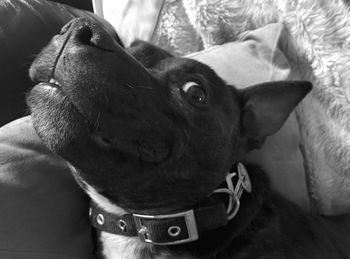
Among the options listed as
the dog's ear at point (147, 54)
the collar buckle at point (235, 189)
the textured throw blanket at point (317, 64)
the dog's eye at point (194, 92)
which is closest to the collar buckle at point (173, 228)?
the collar buckle at point (235, 189)

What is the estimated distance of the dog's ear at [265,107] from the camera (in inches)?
63.5

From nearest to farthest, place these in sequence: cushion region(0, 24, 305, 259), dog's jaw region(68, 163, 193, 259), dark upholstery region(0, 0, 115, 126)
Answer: cushion region(0, 24, 305, 259) < dog's jaw region(68, 163, 193, 259) < dark upholstery region(0, 0, 115, 126)

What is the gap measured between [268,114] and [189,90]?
44 centimetres

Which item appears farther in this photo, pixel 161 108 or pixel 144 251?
pixel 144 251

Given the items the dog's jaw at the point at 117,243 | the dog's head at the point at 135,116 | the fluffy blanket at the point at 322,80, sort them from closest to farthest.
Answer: the dog's head at the point at 135,116 → the dog's jaw at the point at 117,243 → the fluffy blanket at the point at 322,80

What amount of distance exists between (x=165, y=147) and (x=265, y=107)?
1.95 ft

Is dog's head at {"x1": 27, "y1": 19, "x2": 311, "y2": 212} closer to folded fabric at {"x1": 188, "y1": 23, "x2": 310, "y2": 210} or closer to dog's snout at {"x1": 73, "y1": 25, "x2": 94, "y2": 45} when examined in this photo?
dog's snout at {"x1": 73, "y1": 25, "x2": 94, "y2": 45}

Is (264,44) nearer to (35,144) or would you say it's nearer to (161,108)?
(161,108)

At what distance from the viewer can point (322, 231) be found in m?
1.73

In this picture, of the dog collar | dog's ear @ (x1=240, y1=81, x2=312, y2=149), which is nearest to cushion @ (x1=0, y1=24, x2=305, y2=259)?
the dog collar

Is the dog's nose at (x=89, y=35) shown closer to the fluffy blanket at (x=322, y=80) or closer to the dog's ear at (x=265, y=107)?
the dog's ear at (x=265, y=107)

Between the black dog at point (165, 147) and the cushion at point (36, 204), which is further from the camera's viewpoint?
the cushion at point (36, 204)

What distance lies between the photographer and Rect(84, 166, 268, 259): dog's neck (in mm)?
1441

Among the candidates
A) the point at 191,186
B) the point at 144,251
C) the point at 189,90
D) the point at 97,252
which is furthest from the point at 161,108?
the point at 97,252
